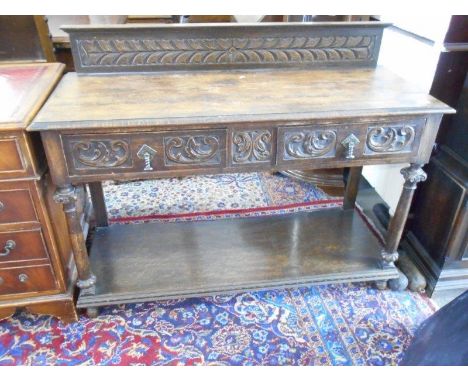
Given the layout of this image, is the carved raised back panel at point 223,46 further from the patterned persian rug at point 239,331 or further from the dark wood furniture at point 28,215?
the patterned persian rug at point 239,331

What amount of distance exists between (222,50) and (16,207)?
95cm

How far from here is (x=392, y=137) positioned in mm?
1362

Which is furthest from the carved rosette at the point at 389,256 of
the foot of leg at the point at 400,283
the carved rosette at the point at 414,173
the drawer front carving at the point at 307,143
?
the drawer front carving at the point at 307,143

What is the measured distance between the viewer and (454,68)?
61.7 inches

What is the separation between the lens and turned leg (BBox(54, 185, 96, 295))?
1.30 metres

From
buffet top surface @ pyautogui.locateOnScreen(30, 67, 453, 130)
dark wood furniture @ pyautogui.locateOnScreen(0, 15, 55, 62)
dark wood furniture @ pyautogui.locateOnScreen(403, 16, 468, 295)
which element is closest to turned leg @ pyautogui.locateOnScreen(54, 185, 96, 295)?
buffet top surface @ pyautogui.locateOnScreen(30, 67, 453, 130)

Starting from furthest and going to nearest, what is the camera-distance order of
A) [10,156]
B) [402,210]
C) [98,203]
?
[98,203], [402,210], [10,156]

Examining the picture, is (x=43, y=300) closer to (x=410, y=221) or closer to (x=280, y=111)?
(x=280, y=111)

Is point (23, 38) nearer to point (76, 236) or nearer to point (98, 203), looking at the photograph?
point (98, 203)

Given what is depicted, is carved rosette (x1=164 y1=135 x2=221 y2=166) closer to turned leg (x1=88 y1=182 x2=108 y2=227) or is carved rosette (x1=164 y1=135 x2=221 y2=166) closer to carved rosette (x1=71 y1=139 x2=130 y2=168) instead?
carved rosette (x1=71 y1=139 x2=130 y2=168)

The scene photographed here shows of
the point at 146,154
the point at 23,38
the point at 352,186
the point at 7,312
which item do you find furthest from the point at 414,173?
the point at 23,38

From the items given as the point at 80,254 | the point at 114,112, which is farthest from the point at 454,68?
the point at 80,254

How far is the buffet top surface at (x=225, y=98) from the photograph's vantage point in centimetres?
122

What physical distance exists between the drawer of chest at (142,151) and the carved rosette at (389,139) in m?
0.50
